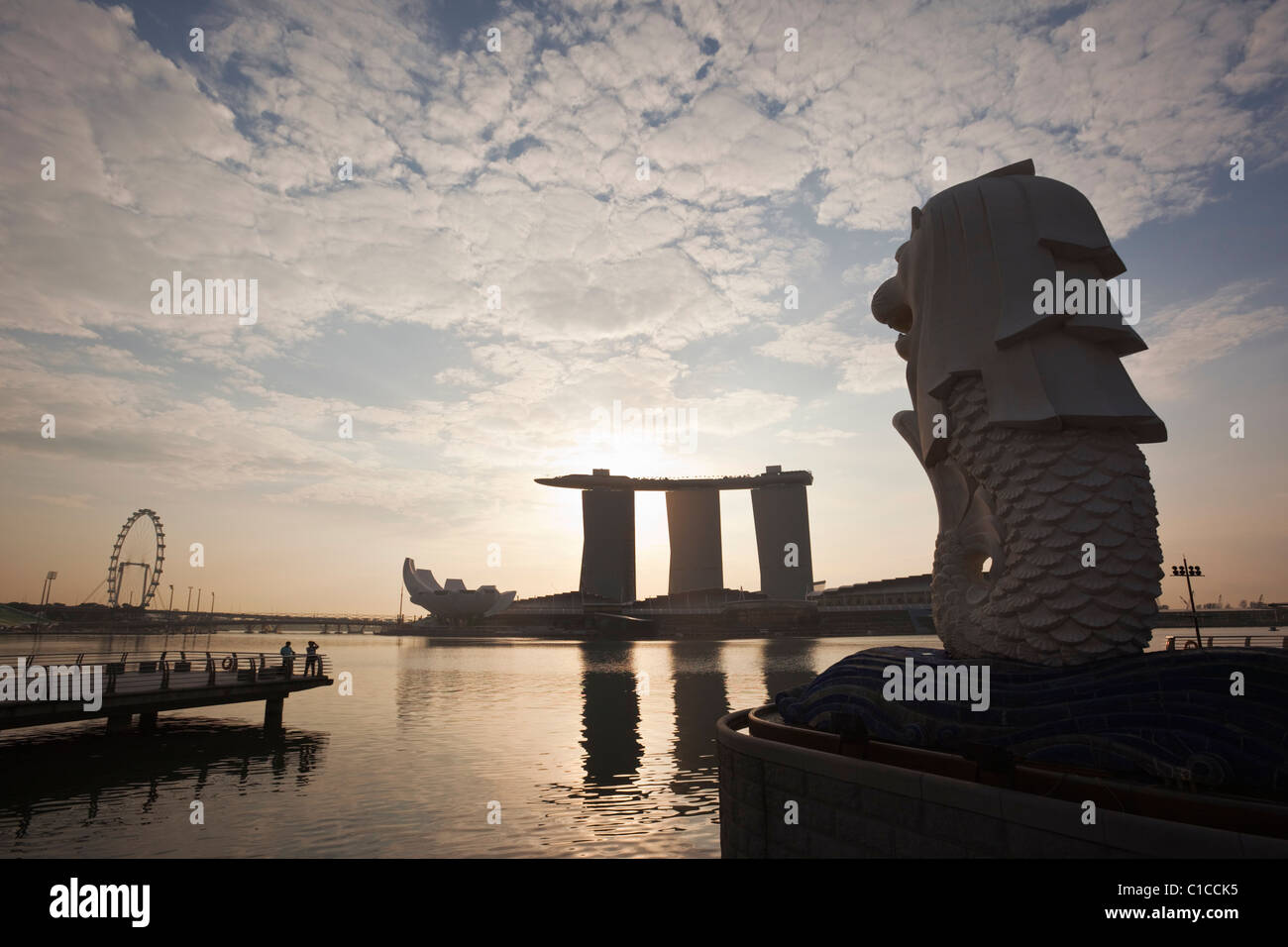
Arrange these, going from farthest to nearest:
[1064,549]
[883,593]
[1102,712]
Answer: [883,593] < [1064,549] < [1102,712]

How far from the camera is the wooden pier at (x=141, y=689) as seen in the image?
47.1 feet

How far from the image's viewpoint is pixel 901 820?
5.71 m

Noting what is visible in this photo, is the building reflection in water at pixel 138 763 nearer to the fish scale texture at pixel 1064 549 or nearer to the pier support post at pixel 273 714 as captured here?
the pier support post at pixel 273 714

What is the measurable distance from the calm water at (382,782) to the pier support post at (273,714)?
37 centimetres

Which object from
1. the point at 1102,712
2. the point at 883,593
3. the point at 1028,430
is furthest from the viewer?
the point at 883,593

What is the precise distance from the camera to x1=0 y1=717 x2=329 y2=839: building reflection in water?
40.0 ft

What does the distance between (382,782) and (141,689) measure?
28.5 feet

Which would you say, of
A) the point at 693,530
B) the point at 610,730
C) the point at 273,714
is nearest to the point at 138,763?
the point at 273,714

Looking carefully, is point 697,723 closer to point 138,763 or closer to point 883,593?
point 138,763

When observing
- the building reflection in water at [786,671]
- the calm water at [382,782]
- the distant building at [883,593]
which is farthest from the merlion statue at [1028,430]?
the distant building at [883,593]

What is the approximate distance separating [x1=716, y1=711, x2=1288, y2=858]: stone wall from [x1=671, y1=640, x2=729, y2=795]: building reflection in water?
5198 millimetres
